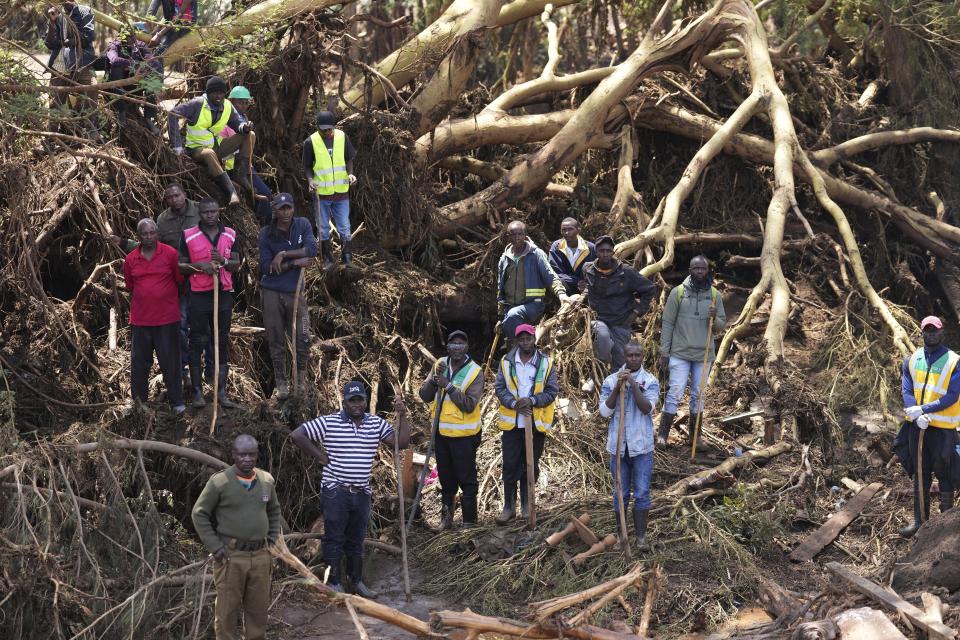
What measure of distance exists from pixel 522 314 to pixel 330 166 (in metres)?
2.50

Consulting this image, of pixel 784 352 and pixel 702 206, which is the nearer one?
pixel 784 352

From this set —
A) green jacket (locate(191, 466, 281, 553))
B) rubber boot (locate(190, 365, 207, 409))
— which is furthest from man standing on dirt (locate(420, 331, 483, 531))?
green jacket (locate(191, 466, 281, 553))

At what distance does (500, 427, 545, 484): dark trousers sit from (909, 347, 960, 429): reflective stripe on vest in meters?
3.31

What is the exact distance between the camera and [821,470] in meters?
12.6

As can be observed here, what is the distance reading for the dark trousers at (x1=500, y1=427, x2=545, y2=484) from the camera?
11156 millimetres

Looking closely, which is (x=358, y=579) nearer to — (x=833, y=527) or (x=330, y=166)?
(x=833, y=527)

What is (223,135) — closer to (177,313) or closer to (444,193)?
(177,313)

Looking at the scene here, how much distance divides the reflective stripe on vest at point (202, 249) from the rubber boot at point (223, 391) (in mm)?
844

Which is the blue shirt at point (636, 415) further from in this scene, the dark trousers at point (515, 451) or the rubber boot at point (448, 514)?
the rubber boot at point (448, 514)

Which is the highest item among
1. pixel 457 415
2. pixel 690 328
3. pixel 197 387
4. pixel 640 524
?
pixel 690 328

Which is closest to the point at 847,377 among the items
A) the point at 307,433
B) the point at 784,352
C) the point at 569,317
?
the point at 784,352

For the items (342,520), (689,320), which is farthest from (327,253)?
(342,520)

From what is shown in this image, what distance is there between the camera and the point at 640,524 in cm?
1070

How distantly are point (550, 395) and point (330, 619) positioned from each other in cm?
264
